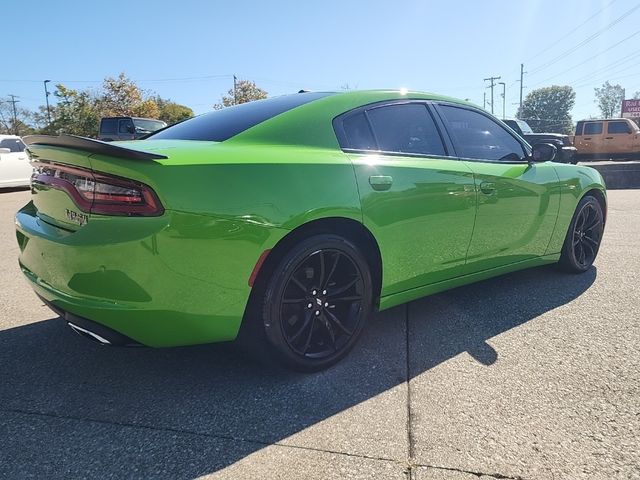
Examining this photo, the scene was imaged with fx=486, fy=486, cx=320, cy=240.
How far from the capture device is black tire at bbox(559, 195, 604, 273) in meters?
4.27

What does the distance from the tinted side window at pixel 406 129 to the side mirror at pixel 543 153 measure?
44.1 inches

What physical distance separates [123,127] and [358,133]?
45.5 feet

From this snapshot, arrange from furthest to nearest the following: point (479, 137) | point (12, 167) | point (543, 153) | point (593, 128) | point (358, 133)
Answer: point (593, 128)
point (12, 167)
point (543, 153)
point (479, 137)
point (358, 133)

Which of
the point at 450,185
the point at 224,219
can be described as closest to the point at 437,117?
the point at 450,185

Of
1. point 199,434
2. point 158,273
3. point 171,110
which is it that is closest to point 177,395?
point 199,434

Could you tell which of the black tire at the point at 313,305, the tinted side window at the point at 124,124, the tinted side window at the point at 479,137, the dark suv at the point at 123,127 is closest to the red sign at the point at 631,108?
the dark suv at the point at 123,127

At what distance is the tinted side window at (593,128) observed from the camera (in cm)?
2022

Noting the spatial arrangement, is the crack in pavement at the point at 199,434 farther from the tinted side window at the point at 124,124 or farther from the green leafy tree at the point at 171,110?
the green leafy tree at the point at 171,110

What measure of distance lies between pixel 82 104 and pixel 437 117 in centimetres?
3901

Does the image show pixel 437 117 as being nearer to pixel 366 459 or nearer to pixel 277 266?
pixel 277 266

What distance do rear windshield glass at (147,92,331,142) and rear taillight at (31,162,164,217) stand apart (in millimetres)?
637

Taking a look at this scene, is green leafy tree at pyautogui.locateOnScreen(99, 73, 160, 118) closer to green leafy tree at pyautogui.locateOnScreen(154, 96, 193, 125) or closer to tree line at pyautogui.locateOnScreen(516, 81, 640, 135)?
green leafy tree at pyautogui.locateOnScreen(154, 96, 193, 125)

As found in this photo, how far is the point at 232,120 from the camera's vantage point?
9.39 ft

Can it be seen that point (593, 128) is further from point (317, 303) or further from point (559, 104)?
point (559, 104)
